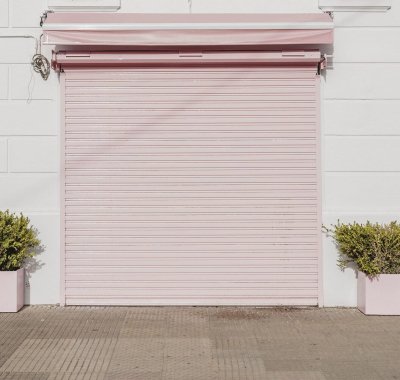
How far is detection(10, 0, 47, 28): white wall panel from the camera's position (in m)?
8.95

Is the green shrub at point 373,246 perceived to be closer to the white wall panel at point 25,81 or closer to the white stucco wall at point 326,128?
the white stucco wall at point 326,128

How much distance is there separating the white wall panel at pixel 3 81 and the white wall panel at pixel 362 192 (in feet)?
14.2

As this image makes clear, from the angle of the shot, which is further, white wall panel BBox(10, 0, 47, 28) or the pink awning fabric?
white wall panel BBox(10, 0, 47, 28)

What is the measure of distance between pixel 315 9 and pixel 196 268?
3.73m

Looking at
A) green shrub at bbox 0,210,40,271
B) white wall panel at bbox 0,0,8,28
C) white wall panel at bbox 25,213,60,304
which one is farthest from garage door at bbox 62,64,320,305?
white wall panel at bbox 0,0,8,28

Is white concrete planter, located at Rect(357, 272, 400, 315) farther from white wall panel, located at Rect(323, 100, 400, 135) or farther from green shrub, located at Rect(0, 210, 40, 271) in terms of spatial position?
green shrub, located at Rect(0, 210, 40, 271)

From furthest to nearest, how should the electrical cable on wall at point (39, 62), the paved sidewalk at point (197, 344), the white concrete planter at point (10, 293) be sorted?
1. the electrical cable on wall at point (39, 62)
2. the white concrete planter at point (10, 293)
3. the paved sidewalk at point (197, 344)

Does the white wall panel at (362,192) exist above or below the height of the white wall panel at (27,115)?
below

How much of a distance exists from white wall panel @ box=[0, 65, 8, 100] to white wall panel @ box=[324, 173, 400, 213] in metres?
4.33

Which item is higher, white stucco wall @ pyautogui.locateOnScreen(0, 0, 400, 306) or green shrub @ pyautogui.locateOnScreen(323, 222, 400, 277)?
white stucco wall @ pyautogui.locateOnScreen(0, 0, 400, 306)

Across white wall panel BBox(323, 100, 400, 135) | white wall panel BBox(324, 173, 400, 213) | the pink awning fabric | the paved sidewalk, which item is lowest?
the paved sidewalk

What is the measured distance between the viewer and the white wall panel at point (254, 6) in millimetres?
8922

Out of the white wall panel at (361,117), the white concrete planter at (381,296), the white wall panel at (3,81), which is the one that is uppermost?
the white wall panel at (3,81)

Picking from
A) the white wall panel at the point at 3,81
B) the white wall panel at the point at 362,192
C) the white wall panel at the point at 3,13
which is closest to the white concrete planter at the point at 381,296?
the white wall panel at the point at 362,192
